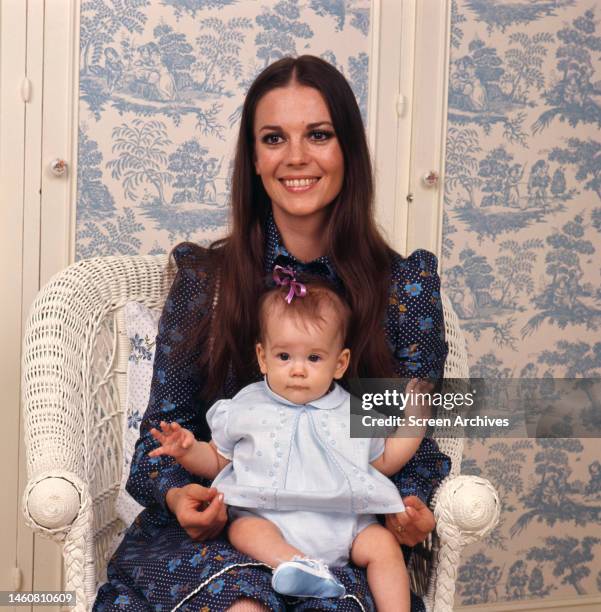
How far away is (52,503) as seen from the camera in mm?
1783

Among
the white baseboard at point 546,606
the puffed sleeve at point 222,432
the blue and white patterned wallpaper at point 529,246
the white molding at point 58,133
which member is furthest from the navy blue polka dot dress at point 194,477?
the white baseboard at point 546,606

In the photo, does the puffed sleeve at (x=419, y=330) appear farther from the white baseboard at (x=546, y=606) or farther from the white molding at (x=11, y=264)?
the white baseboard at (x=546, y=606)

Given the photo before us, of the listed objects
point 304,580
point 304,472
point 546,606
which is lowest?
point 546,606

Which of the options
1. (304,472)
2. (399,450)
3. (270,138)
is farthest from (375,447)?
(270,138)

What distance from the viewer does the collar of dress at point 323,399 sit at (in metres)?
1.87

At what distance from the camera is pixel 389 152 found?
304 centimetres

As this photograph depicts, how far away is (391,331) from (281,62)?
607mm

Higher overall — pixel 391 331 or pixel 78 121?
pixel 78 121

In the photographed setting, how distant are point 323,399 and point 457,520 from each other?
34cm

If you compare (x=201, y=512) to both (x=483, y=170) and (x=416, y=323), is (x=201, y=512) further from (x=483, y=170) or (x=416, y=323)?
(x=483, y=170)

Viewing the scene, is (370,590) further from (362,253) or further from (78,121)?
(78,121)

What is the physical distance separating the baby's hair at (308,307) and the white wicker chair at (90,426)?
1.30 ft

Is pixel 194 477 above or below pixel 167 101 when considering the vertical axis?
below

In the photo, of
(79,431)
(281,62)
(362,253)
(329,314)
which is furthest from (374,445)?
(281,62)
